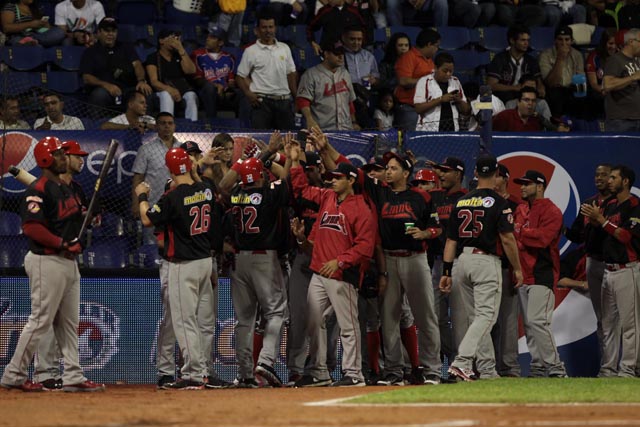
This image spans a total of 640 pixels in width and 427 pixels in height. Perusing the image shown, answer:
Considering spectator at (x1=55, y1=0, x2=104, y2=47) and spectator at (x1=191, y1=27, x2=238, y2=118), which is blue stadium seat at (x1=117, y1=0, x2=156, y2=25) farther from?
spectator at (x1=191, y1=27, x2=238, y2=118)

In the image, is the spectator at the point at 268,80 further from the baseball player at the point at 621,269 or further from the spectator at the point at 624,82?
the baseball player at the point at 621,269

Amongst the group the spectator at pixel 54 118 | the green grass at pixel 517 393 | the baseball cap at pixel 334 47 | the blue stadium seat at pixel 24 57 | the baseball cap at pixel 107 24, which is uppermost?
the baseball cap at pixel 107 24

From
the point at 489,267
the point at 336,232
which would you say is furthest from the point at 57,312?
the point at 489,267

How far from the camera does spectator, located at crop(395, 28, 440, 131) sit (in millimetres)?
15516

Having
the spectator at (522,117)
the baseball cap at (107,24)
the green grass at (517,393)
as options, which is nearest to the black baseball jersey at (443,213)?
the green grass at (517,393)

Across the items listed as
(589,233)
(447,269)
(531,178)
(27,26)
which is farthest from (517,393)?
(27,26)

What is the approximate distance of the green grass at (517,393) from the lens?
903cm

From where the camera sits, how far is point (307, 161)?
1198 centimetres

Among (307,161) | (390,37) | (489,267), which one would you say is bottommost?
(489,267)

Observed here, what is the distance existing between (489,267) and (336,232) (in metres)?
1.55

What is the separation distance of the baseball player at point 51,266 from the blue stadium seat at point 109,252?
75.8 inches

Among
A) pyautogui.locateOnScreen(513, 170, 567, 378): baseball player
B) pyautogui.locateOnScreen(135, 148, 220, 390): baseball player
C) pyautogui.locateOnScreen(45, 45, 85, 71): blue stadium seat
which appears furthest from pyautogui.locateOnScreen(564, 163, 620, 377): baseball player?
pyautogui.locateOnScreen(45, 45, 85, 71): blue stadium seat

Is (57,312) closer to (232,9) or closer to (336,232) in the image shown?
(336,232)

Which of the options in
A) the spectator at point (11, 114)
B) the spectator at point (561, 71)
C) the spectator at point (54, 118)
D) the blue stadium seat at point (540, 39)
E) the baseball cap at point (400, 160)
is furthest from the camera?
the blue stadium seat at point (540, 39)
